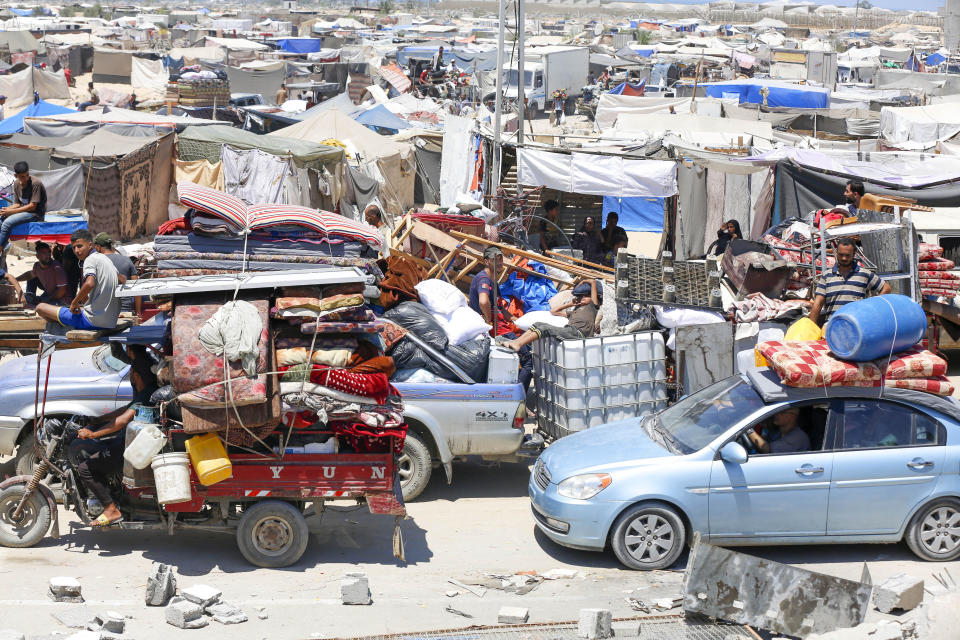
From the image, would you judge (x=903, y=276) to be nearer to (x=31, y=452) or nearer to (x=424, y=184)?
(x=31, y=452)

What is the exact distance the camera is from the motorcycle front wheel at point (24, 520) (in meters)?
7.57

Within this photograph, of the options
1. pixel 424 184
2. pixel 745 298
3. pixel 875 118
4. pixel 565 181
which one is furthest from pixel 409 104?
pixel 745 298

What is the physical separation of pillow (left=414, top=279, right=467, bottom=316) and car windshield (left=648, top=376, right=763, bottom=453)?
2547mm

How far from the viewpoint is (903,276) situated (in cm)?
1095

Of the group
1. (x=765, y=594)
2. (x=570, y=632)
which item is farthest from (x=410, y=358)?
(x=765, y=594)

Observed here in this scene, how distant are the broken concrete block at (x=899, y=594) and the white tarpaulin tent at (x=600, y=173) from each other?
29.8ft

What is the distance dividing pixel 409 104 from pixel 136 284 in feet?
100

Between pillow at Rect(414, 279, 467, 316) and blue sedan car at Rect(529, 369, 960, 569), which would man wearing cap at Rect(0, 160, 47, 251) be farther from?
blue sedan car at Rect(529, 369, 960, 569)

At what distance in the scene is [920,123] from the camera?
27.7m

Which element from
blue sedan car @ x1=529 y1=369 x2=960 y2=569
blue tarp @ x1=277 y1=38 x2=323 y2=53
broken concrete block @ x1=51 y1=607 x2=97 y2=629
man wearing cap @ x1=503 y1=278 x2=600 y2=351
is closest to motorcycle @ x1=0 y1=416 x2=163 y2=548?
broken concrete block @ x1=51 y1=607 x2=97 y2=629

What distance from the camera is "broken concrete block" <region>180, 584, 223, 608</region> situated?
670 cm

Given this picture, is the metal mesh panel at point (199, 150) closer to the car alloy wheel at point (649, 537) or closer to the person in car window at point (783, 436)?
the car alloy wheel at point (649, 537)

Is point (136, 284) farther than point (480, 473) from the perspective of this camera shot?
No

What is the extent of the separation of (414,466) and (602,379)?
6.39 ft
